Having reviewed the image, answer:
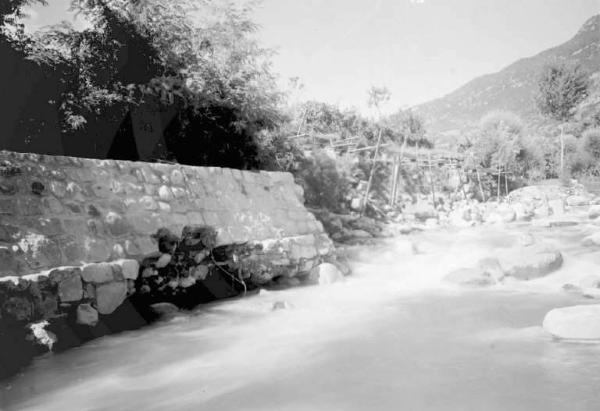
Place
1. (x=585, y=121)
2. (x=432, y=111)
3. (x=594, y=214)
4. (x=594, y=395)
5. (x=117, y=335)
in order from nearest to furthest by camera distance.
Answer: (x=594, y=395) < (x=117, y=335) < (x=594, y=214) < (x=585, y=121) < (x=432, y=111)

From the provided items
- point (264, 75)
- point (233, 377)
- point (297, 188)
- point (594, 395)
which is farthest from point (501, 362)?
point (264, 75)

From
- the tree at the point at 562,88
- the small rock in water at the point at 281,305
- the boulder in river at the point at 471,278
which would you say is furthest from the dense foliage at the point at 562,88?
the small rock in water at the point at 281,305

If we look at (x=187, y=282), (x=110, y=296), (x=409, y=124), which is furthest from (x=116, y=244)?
(x=409, y=124)

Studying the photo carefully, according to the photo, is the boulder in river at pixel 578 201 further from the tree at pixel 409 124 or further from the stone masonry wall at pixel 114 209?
the stone masonry wall at pixel 114 209

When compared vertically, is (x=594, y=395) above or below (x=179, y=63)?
below

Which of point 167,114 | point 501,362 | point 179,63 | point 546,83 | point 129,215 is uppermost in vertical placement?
point 546,83

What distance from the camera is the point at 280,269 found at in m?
5.88

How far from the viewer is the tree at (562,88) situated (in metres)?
37.0

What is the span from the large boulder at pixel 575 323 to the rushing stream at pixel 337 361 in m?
0.13

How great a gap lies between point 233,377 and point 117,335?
174 centimetres

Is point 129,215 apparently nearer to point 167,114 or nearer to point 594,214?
point 167,114

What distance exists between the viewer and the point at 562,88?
123 feet

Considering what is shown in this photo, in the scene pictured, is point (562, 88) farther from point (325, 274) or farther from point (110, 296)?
point (110, 296)

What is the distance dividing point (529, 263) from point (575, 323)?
10.1 feet
